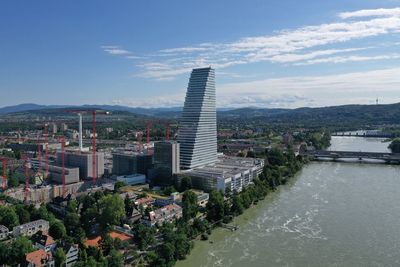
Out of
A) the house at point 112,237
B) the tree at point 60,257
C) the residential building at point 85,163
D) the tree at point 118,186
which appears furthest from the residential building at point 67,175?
the tree at point 60,257

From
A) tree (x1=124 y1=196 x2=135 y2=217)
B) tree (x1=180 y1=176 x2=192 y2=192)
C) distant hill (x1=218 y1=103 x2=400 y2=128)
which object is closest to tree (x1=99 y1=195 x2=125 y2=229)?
tree (x1=124 y1=196 x2=135 y2=217)

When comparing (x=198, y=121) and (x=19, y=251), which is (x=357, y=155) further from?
(x=19, y=251)

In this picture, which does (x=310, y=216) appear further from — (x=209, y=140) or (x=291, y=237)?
(x=209, y=140)

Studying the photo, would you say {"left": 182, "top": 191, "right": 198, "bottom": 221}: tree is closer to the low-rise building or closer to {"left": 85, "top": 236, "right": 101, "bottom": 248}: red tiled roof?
the low-rise building

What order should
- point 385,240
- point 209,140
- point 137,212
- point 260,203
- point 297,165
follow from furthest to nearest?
point 297,165 → point 209,140 → point 260,203 → point 137,212 → point 385,240

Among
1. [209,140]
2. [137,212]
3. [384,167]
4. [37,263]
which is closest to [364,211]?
[137,212]

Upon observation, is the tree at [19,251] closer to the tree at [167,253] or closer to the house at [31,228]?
the house at [31,228]

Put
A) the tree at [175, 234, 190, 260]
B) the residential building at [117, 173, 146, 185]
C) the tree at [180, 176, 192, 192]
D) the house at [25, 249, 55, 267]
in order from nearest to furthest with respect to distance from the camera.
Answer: the house at [25, 249, 55, 267] < the tree at [175, 234, 190, 260] < the tree at [180, 176, 192, 192] < the residential building at [117, 173, 146, 185]
